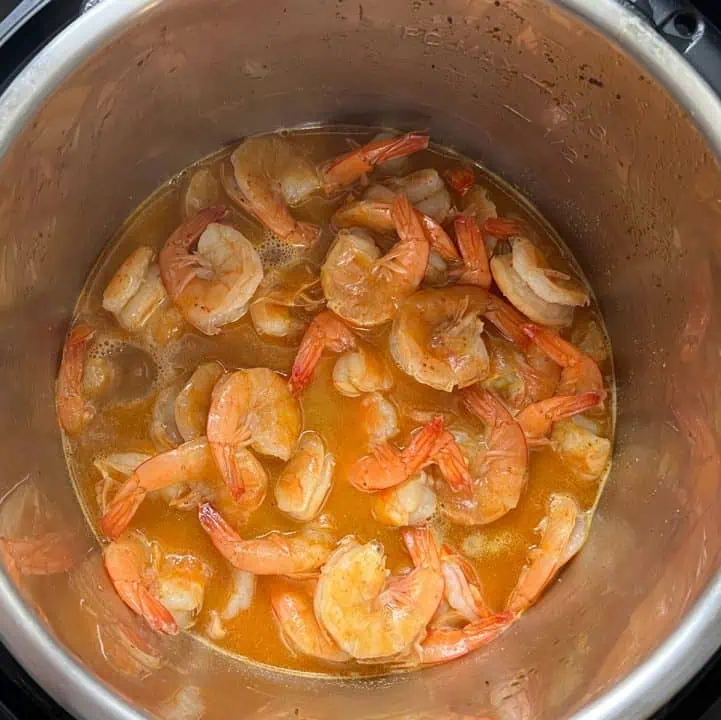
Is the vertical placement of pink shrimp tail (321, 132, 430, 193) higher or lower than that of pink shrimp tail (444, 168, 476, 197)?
lower

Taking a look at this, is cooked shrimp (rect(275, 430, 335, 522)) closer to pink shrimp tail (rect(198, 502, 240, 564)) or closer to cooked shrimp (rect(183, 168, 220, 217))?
pink shrimp tail (rect(198, 502, 240, 564))

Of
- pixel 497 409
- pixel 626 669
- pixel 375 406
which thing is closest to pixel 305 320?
pixel 375 406

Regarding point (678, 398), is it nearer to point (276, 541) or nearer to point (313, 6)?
point (276, 541)

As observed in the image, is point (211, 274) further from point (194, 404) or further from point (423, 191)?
point (423, 191)

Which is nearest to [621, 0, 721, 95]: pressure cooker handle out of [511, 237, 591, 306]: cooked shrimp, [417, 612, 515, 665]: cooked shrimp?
[511, 237, 591, 306]: cooked shrimp

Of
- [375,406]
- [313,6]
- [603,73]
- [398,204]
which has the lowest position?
[375,406]

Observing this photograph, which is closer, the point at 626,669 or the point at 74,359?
the point at 626,669
